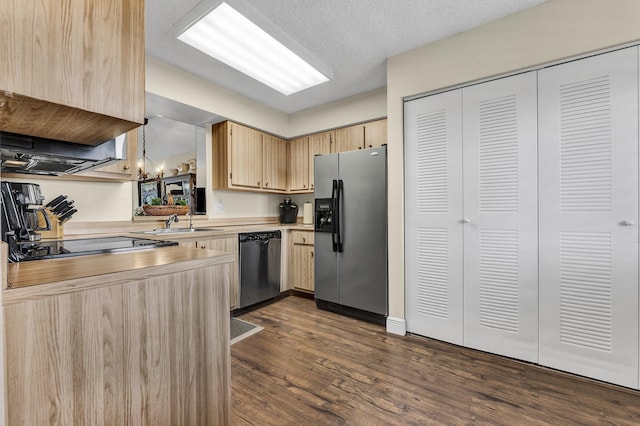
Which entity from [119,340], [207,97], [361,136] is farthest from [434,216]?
[207,97]

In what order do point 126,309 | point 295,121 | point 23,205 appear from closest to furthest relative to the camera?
point 126,309 < point 23,205 < point 295,121

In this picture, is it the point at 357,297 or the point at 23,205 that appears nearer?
the point at 23,205

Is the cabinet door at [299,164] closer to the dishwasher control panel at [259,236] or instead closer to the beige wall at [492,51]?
the dishwasher control panel at [259,236]

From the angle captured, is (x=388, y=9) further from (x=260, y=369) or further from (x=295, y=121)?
(x=260, y=369)

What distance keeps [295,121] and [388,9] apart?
224 centimetres

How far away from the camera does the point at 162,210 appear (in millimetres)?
2906

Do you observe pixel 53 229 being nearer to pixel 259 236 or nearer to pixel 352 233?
pixel 259 236

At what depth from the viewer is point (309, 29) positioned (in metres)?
2.19

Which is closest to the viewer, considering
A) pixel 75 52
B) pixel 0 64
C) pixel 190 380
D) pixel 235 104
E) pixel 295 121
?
pixel 0 64

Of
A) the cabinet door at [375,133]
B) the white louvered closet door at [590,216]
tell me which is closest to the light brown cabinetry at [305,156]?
the cabinet door at [375,133]

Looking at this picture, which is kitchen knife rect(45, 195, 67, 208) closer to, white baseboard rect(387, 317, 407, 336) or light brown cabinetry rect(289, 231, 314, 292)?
light brown cabinetry rect(289, 231, 314, 292)

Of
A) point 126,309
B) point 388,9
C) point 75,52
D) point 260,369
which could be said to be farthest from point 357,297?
point 75,52

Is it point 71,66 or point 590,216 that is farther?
point 590,216

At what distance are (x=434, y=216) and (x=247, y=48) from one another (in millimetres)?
2079
